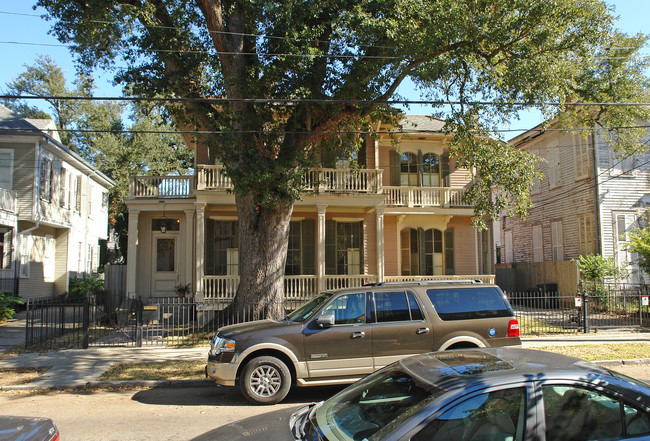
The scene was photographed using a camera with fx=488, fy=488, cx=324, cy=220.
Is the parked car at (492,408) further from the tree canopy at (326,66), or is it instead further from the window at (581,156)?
the window at (581,156)

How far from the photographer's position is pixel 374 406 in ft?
12.0

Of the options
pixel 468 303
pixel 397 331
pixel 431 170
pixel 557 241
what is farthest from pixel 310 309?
pixel 557 241

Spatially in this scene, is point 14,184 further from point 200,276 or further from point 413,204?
point 413,204

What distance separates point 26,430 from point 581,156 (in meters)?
24.1

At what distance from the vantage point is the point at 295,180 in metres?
13.7

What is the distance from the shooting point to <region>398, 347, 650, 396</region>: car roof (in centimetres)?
333

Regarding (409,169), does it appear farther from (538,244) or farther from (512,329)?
(512,329)

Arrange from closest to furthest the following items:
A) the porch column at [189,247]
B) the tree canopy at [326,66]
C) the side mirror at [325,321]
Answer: the side mirror at [325,321], the tree canopy at [326,66], the porch column at [189,247]

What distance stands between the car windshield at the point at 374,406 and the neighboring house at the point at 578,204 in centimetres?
1865

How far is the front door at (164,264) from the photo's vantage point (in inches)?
805

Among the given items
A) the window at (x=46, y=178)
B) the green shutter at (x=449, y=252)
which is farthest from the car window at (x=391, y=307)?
the window at (x=46, y=178)

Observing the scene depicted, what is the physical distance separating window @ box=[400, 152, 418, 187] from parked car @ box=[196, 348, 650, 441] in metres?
18.5

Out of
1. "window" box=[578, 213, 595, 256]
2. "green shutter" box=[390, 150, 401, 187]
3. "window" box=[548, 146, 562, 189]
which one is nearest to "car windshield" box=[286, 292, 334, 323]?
"green shutter" box=[390, 150, 401, 187]

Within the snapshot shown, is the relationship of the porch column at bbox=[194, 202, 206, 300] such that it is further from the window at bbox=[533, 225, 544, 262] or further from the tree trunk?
the window at bbox=[533, 225, 544, 262]
